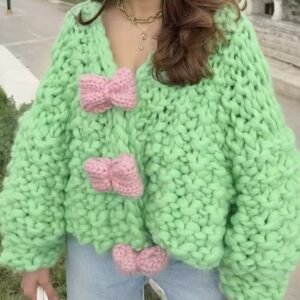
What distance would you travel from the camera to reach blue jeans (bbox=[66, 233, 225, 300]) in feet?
4.98

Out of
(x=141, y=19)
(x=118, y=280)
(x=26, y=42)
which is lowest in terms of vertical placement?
(x=26, y=42)

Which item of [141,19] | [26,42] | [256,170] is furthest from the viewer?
[26,42]

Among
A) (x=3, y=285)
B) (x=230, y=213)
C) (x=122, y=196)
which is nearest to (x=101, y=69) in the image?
(x=122, y=196)

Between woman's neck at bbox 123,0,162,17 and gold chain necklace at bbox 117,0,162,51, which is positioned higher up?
woman's neck at bbox 123,0,162,17

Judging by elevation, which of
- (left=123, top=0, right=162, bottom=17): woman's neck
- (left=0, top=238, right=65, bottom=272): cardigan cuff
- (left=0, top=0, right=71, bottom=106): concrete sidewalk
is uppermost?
(left=123, top=0, right=162, bottom=17): woman's neck

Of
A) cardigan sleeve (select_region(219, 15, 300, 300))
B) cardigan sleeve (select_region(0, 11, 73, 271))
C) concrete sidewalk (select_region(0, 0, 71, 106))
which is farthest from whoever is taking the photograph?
concrete sidewalk (select_region(0, 0, 71, 106))

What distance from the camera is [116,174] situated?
1411 mm

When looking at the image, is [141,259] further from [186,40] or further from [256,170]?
[186,40]

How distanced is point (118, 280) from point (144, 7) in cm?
62

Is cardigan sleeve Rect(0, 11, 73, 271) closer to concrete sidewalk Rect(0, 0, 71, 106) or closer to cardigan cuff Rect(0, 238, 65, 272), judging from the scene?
cardigan cuff Rect(0, 238, 65, 272)

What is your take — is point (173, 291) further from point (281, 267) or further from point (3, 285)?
point (3, 285)

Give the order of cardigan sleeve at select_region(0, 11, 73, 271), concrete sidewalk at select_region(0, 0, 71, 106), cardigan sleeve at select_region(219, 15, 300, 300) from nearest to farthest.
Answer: cardigan sleeve at select_region(219, 15, 300, 300), cardigan sleeve at select_region(0, 11, 73, 271), concrete sidewalk at select_region(0, 0, 71, 106)

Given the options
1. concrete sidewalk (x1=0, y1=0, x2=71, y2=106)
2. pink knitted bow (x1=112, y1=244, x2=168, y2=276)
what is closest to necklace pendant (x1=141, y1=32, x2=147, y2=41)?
pink knitted bow (x1=112, y1=244, x2=168, y2=276)

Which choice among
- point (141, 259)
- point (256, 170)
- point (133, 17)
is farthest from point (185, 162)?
point (133, 17)
